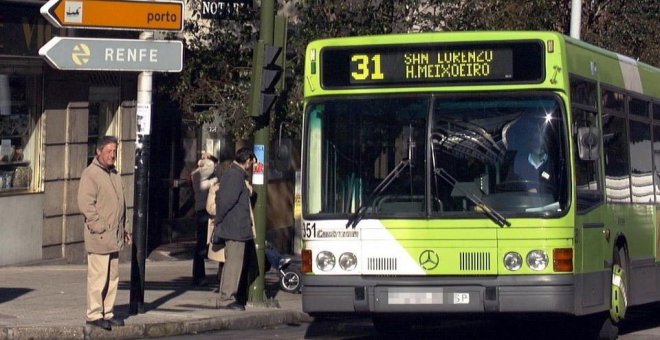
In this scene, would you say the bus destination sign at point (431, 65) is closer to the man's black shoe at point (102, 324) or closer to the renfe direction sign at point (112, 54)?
the renfe direction sign at point (112, 54)

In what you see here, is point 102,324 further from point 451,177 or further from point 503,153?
point 503,153

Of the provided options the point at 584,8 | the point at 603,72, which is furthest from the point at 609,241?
the point at 584,8

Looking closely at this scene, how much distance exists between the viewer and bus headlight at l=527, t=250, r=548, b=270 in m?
11.3

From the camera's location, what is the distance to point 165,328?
13.4 metres

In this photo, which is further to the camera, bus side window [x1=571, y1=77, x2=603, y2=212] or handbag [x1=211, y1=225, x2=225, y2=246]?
handbag [x1=211, y1=225, x2=225, y2=246]

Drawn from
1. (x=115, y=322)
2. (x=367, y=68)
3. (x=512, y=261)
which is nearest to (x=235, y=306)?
(x=115, y=322)

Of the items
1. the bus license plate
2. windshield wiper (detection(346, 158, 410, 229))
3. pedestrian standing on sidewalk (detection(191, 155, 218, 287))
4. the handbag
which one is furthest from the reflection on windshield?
pedestrian standing on sidewalk (detection(191, 155, 218, 287))

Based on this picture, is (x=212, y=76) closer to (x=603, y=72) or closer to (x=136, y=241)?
(x=136, y=241)

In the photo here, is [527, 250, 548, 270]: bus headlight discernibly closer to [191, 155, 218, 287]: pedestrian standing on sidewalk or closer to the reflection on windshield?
the reflection on windshield

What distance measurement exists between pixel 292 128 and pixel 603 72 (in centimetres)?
476

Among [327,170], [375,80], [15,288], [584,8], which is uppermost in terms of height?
[584,8]

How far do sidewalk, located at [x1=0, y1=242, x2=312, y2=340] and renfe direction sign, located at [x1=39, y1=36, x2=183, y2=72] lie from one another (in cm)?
253

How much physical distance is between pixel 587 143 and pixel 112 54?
4.88m

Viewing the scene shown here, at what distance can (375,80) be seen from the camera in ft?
39.3
